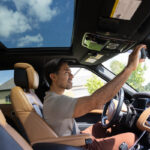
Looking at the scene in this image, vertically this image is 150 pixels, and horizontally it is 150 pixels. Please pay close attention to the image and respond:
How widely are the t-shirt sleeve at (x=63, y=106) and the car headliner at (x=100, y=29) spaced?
82 centimetres

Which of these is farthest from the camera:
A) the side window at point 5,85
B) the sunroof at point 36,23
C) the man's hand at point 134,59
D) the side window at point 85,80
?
the side window at point 85,80

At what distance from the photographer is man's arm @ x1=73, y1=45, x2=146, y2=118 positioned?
1156 millimetres

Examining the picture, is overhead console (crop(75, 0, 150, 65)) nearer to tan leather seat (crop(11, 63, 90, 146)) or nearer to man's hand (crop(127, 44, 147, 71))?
man's hand (crop(127, 44, 147, 71))

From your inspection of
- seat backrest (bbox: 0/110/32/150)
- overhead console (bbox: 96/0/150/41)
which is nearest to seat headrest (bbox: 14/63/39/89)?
seat backrest (bbox: 0/110/32/150)

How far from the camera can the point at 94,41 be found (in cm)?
211

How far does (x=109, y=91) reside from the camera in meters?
1.17

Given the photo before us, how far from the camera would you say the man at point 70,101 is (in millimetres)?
1165

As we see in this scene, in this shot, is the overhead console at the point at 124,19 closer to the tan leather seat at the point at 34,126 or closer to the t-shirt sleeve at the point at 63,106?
the t-shirt sleeve at the point at 63,106

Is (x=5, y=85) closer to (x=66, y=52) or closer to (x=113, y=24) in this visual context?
(x=66, y=52)

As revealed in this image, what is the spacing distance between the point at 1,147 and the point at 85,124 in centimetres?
210

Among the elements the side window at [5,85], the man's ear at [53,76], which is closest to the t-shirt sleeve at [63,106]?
the man's ear at [53,76]

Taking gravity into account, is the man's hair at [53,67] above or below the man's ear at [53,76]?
above

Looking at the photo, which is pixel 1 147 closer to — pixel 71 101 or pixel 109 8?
pixel 71 101

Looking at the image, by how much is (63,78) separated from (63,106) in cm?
36
